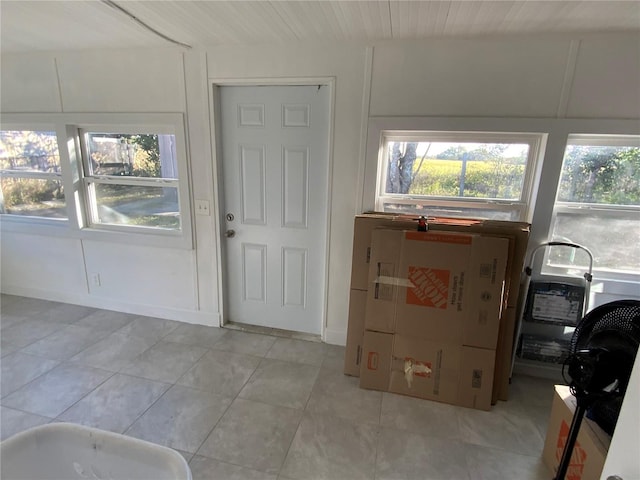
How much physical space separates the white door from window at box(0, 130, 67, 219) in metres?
1.75

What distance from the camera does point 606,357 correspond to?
1190 mm

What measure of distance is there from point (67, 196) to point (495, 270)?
140 inches

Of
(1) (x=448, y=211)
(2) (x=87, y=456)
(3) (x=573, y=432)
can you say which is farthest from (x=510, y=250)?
(2) (x=87, y=456)

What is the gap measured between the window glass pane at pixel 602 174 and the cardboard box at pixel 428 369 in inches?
49.8

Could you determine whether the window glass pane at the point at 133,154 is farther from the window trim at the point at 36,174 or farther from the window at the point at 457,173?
the window at the point at 457,173

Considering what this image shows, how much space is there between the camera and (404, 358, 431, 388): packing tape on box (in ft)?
6.88

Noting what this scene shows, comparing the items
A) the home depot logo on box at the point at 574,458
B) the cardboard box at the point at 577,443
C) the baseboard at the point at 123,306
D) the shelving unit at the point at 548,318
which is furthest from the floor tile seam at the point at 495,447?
the baseboard at the point at 123,306

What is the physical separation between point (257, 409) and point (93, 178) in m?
2.51

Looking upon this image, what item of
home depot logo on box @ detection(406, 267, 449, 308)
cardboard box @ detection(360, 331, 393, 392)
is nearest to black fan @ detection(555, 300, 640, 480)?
home depot logo on box @ detection(406, 267, 449, 308)

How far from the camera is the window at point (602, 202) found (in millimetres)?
2115

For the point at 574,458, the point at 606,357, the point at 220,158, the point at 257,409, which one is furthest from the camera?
the point at 220,158

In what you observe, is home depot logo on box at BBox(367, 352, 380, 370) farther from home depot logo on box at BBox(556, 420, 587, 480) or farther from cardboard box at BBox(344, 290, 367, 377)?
home depot logo on box at BBox(556, 420, 587, 480)

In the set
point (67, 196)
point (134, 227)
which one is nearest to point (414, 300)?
point (134, 227)

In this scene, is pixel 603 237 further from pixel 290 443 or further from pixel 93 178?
pixel 93 178
